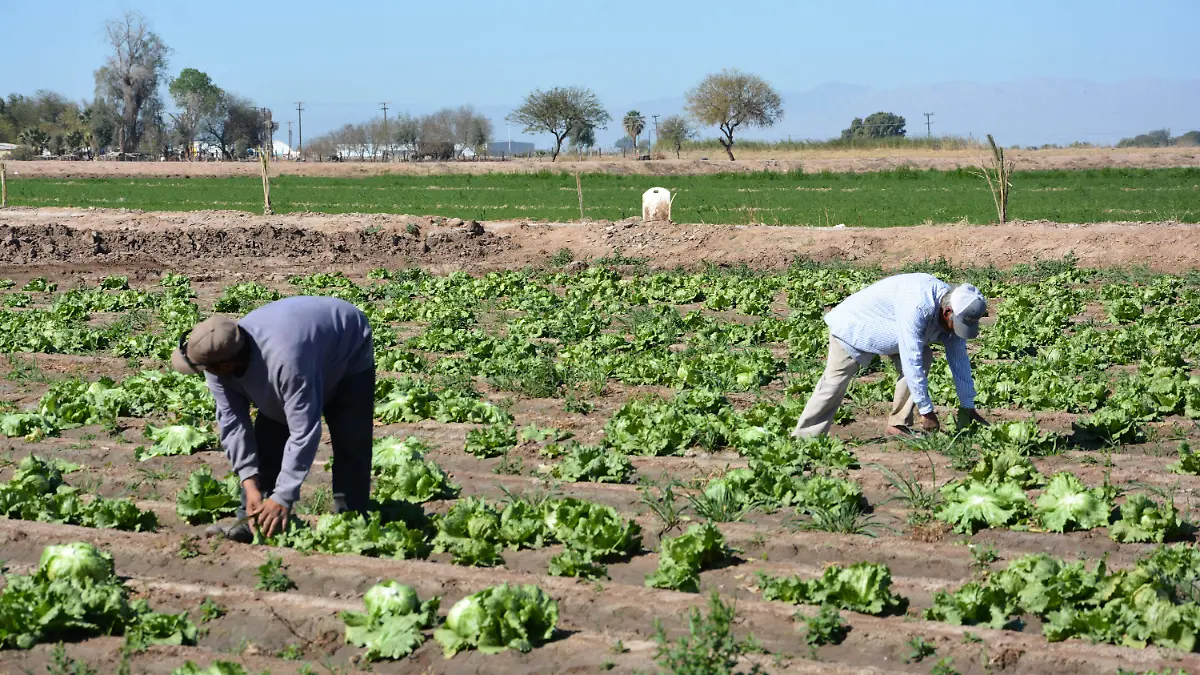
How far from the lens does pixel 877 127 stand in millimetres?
135000

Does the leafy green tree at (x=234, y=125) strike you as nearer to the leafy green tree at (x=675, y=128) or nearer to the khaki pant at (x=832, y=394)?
the leafy green tree at (x=675, y=128)

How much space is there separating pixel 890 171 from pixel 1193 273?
3337 cm

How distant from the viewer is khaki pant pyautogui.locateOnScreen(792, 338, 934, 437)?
25.4 feet

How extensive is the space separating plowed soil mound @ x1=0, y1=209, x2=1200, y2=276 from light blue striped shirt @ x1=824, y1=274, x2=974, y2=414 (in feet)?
46.9

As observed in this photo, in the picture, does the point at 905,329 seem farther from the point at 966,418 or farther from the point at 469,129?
the point at 469,129

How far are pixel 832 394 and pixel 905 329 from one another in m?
0.78

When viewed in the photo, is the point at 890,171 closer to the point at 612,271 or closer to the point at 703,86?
the point at 612,271

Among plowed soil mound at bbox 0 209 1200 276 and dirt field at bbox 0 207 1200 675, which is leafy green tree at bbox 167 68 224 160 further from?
dirt field at bbox 0 207 1200 675

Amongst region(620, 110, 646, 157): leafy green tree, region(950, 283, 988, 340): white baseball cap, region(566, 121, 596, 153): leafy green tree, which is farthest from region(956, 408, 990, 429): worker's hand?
region(620, 110, 646, 157): leafy green tree

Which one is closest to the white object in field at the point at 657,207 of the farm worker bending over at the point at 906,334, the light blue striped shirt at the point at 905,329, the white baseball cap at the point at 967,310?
the farm worker bending over at the point at 906,334

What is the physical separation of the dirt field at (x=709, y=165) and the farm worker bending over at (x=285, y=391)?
153 ft

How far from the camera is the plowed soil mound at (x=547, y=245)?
21.7 meters

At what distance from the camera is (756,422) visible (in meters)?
8.51

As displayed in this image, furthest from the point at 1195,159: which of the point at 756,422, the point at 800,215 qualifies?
the point at 756,422
